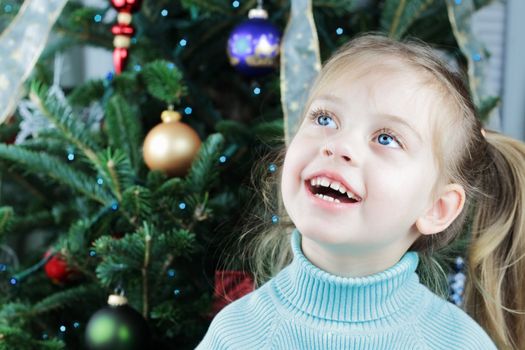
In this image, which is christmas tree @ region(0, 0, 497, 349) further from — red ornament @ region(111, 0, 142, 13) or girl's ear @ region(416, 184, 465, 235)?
girl's ear @ region(416, 184, 465, 235)

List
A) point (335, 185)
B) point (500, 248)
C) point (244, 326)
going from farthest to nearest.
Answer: point (500, 248) < point (244, 326) < point (335, 185)

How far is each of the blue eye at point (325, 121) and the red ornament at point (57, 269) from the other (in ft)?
1.97

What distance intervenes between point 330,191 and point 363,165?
0.05m

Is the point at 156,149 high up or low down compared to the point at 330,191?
down

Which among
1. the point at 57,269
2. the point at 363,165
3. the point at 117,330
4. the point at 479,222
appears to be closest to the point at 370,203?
the point at 363,165

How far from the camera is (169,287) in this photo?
4.12 feet

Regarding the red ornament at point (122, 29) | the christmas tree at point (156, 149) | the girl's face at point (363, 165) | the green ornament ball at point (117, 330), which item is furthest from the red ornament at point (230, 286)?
the red ornament at point (122, 29)

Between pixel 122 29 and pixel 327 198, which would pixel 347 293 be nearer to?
pixel 327 198

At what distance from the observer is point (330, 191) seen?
84cm

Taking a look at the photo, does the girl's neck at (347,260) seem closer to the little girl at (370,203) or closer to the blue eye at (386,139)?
the little girl at (370,203)

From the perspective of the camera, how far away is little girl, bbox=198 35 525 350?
0.84 m

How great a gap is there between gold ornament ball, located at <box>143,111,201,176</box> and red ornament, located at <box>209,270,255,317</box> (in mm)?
208

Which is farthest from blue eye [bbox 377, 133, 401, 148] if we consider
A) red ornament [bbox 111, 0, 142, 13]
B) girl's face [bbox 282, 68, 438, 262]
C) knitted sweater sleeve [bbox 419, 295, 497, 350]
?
red ornament [bbox 111, 0, 142, 13]

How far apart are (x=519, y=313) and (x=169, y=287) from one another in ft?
1.80
